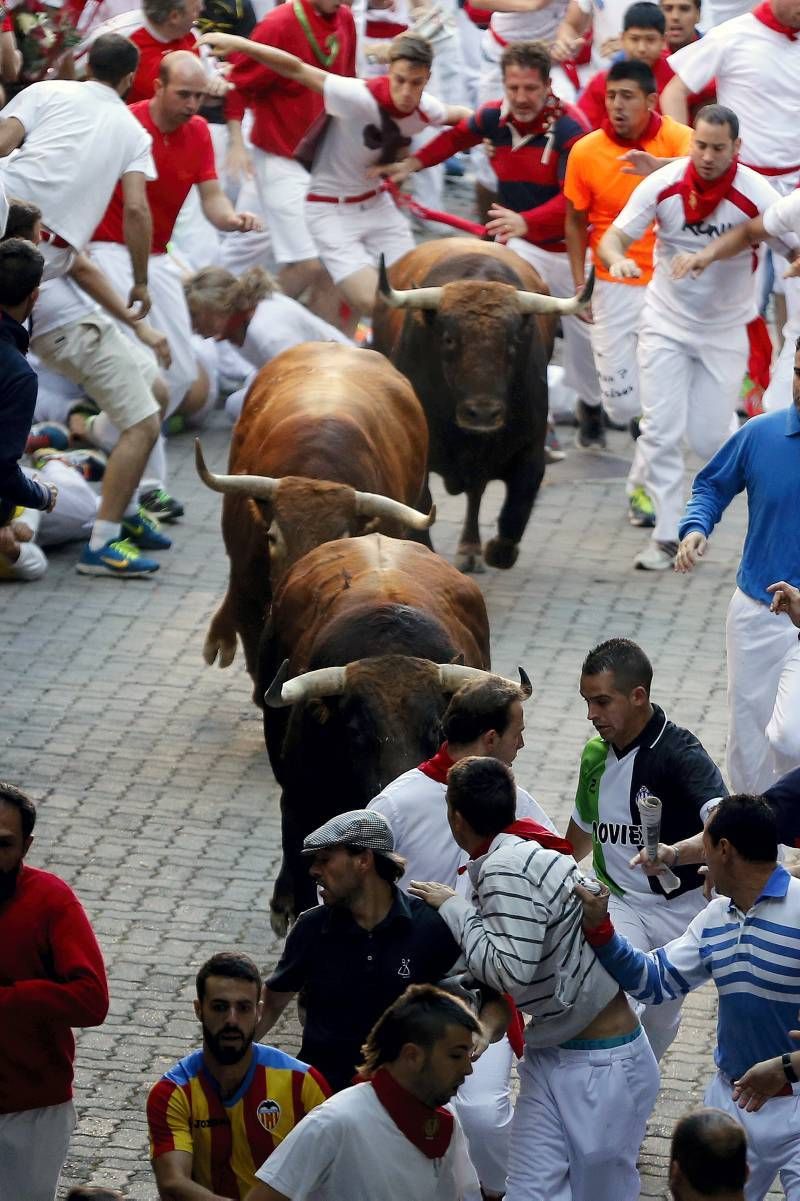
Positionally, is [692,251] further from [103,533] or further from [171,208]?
[103,533]

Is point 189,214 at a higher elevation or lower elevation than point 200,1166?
lower

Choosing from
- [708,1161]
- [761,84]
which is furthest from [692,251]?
[708,1161]

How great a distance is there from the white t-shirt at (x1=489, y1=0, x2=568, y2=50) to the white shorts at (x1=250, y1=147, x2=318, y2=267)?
275 cm

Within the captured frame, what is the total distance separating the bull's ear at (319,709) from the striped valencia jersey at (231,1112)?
6.97ft

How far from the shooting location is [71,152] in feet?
37.3

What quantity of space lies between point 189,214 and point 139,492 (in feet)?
11.2

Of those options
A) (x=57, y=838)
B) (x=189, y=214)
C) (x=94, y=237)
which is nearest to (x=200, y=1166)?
(x=57, y=838)

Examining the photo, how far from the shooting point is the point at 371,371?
11.0 metres

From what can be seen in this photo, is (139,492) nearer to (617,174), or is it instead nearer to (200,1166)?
(617,174)

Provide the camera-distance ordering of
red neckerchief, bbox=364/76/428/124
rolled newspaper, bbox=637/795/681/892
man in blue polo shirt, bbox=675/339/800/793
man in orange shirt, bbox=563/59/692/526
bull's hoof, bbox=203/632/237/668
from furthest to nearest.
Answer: red neckerchief, bbox=364/76/428/124 → man in orange shirt, bbox=563/59/692/526 → bull's hoof, bbox=203/632/237/668 → man in blue polo shirt, bbox=675/339/800/793 → rolled newspaper, bbox=637/795/681/892

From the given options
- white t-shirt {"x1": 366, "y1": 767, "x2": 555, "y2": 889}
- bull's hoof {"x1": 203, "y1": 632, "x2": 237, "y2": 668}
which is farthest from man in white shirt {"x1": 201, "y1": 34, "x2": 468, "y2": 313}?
Answer: white t-shirt {"x1": 366, "y1": 767, "x2": 555, "y2": 889}

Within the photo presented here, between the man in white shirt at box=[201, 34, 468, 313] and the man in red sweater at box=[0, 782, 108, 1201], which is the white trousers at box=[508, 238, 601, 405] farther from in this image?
the man in red sweater at box=[0, 782, 108, 1201]

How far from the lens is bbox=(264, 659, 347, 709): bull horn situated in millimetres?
7281

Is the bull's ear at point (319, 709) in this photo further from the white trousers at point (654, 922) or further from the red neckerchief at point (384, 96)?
the red neckerchief at point (384, 96)
